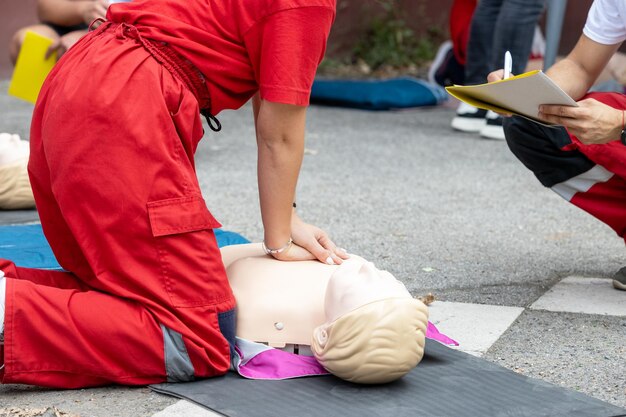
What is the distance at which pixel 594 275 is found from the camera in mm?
2918

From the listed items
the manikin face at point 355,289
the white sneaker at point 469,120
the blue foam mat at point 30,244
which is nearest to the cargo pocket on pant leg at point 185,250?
the manikin face at point 355,289

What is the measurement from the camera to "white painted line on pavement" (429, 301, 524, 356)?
232 cm

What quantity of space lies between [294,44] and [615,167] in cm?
104

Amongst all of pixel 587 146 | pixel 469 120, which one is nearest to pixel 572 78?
pixel 587 146

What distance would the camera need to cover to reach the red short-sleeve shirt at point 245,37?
2.00m

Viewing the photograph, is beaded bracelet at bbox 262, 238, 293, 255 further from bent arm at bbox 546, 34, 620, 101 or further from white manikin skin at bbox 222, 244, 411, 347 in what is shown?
bent arm at bbox 546, 34, 620, 101

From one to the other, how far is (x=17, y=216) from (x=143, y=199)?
1.75 m

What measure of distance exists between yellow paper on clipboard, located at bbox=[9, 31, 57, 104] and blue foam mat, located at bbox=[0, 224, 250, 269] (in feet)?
3.92

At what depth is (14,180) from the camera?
3641mm

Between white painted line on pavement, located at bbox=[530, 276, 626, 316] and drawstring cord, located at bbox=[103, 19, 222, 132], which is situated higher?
drawstring cord, located at bbox=[103, 19, 222, 132]

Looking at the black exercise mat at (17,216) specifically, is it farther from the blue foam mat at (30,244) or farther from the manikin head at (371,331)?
the manikin head at (371,331)

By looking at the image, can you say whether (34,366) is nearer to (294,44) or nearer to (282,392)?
(282,392)

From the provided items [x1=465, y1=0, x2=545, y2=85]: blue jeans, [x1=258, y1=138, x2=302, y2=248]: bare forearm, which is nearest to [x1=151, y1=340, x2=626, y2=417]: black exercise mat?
[x1=258, y1=138, x2=302, y2=248]: bare forearm

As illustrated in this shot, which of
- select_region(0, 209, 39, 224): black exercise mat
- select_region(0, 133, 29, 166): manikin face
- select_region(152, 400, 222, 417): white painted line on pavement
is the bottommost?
select_region(0, 209, 39, 224): black exercise mat
